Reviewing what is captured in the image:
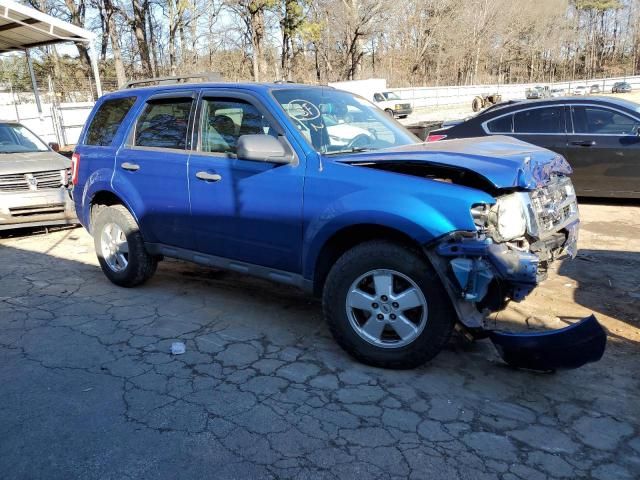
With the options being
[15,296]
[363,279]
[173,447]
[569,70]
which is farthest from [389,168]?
[569,70]

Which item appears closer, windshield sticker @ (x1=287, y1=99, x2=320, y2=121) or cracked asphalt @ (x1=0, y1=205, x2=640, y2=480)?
cracked asphalt @ (x1=0, y1=205, x2=640, y2=480)

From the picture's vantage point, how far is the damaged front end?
119 inches

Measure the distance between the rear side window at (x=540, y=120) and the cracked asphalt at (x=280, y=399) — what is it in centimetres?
357

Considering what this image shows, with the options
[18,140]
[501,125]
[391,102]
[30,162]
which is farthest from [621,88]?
[30,162]

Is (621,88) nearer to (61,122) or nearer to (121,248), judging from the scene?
(61,122)

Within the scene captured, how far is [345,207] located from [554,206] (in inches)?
56.9

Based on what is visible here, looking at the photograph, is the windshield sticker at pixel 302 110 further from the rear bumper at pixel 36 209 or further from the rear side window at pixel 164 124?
the rear bumper at pixel 36 209

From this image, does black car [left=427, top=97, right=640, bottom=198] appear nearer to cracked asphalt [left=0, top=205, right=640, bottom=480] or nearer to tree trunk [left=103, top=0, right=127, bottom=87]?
cracked asphalt [left=0, top=205, right=640, bottom=480]

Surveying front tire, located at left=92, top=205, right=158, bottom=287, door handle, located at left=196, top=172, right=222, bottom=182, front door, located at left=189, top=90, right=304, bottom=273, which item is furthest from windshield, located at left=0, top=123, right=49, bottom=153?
door handle, located at left=196, top=172, right=222, bottom=182

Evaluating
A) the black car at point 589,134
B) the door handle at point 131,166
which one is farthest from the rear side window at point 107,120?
the black car at point 589,134

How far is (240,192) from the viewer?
4082mm

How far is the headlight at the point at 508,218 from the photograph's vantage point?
3.15m

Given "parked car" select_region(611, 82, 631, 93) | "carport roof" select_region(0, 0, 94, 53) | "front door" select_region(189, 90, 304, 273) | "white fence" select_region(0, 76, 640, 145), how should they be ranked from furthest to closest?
"parked car" select_region(611, 82, 631, 93) < "white fence" select_region(0, 76, 640, 145) < "carport roof" select_region(0, 0, 94, 53) < "front door" select_region(189, 90, 304, 273)

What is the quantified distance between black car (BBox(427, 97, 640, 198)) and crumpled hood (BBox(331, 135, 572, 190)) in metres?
4.41
